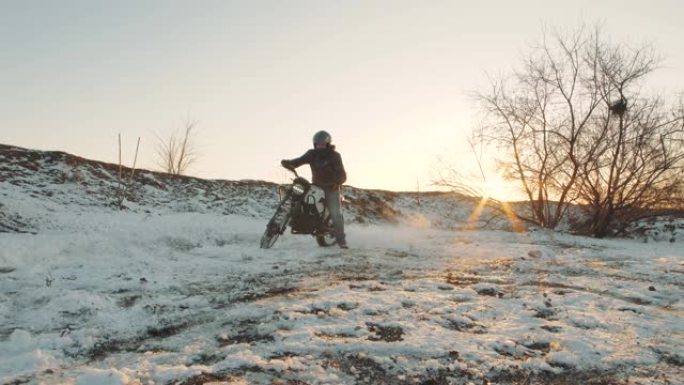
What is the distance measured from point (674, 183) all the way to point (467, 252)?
37.6ft

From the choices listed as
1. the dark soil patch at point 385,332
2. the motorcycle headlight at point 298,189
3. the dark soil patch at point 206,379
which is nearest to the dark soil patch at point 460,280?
the dark soil patch at point 385,332

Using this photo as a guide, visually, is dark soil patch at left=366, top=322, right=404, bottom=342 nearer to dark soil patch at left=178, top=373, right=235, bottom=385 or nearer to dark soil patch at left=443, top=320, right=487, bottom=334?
dark soil patch at left=443, top=320, right=487, bottom=334

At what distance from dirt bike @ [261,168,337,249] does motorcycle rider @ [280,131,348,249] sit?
0.49 feet

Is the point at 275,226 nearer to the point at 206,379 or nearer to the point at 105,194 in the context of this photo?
the point at 206,379

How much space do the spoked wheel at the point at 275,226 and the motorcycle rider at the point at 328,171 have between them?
2.48ft

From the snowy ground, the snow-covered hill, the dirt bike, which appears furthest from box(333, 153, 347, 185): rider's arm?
the snowy ground

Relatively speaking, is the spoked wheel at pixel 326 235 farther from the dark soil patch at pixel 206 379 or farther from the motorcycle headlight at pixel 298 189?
the dark soil patch at pixel 206 379

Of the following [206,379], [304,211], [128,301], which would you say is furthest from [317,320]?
[304,211]

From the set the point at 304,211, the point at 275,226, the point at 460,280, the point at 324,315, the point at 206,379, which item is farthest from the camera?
the point at 304,211

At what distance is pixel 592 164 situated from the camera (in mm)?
17156

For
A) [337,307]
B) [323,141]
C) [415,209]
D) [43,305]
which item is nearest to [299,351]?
[337,307]

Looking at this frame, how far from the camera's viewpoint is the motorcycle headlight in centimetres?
913

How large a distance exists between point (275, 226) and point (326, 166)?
150cm

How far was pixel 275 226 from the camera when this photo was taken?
868cm
